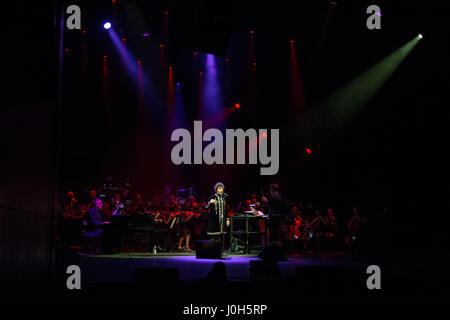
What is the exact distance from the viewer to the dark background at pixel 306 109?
1277 cm

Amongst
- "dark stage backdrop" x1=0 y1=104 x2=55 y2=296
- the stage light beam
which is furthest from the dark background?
"dark stage backdrop" x1=0 y1=104 x2=55 y2=296

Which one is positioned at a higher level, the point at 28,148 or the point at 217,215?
the point at 28,148

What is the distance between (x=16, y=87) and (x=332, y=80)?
1177 cm

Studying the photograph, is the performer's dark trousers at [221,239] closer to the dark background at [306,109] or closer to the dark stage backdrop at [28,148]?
the dark background at [306,109]

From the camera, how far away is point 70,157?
15.5 metres

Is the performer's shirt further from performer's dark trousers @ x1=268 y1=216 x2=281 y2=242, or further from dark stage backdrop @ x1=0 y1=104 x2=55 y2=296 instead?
dark stage backdrop @ x1=0 y1=104 x2=55 y2=296

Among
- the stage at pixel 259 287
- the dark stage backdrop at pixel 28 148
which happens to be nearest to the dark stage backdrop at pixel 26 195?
the dark stage backdrop at pixel 28 148

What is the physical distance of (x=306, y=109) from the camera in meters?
15.9

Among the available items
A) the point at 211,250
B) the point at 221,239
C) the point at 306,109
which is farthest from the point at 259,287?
the point at 306,109

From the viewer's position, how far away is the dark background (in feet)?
41.9

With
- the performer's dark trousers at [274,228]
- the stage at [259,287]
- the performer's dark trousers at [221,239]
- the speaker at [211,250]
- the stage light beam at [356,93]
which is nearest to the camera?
the stage at [259,287]

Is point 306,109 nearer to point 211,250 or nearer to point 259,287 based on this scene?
point 211,250
